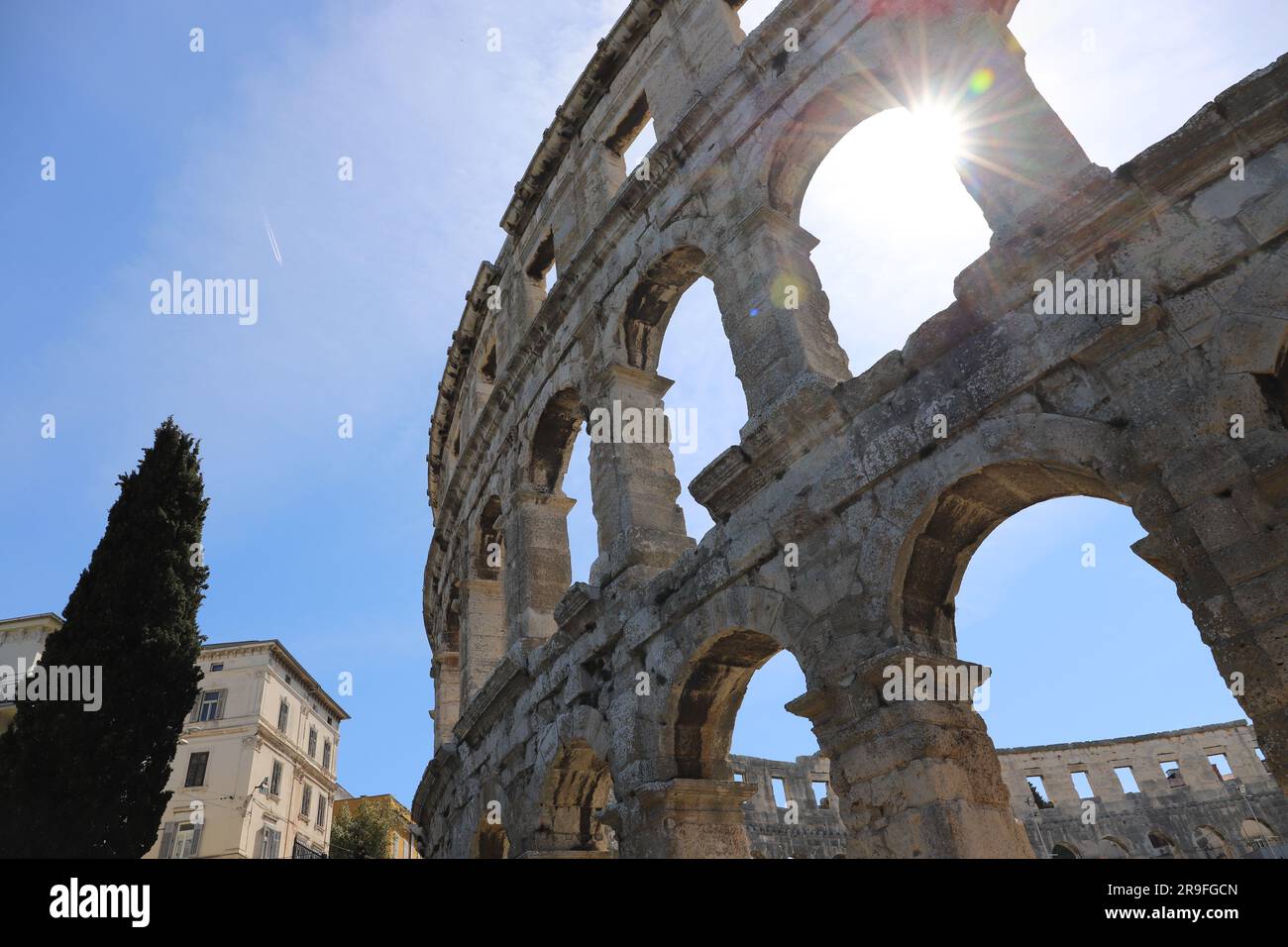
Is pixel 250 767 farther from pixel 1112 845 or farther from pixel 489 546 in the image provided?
pixel 1112 845

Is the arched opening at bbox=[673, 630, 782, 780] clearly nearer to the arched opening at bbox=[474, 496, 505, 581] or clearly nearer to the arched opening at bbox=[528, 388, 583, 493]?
the arched opening at bbox=[528, 388, 583, 493]

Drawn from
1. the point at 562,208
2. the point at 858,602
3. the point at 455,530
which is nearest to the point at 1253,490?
the point at 858,602

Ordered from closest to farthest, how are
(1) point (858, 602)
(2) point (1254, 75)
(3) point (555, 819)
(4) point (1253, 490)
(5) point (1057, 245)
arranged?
1. (4) point (1253, 490)
2. (2) point (1254, 75)
3. (5) point (1057, 245)
4. (1) point (858, 602)
5. (3) point (555, 819)

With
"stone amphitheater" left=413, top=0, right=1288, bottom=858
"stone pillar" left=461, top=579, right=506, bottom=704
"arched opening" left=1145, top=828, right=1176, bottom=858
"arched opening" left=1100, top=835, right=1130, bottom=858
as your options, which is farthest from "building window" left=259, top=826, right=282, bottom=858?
"arched opening" left=1145, top=828, right=1176, bottom=858

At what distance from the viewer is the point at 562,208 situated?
12.1 m

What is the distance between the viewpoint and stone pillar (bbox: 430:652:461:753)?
A: 13.9 meters

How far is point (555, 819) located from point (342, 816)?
28004mm

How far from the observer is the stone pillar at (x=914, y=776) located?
4.87m

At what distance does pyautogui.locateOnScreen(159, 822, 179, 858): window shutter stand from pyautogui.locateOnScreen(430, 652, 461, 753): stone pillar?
15.5 m

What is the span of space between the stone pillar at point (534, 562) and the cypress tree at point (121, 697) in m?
6.49

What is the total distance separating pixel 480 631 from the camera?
497 inches
